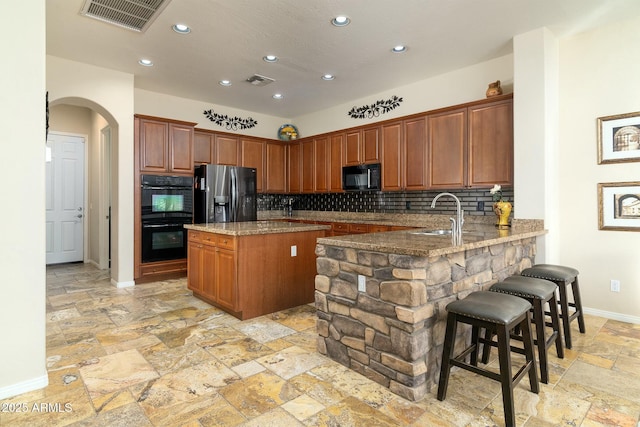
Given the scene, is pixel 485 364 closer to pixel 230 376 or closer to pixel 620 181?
pixel 230 376

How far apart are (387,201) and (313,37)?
275 centimetres

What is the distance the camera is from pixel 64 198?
6332 mm

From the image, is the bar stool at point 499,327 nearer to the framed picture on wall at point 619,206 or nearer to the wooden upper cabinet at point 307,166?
the framed picture on wall at point 619,206

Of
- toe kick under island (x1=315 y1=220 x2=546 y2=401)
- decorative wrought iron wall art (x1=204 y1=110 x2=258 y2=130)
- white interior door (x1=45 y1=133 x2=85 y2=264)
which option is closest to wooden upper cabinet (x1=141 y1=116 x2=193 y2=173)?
decorative wrought iron wall art (x1=204 y1=110 x2=258 y2=130)

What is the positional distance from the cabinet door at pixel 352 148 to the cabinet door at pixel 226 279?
9.11ft

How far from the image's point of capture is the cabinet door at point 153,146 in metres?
4.85

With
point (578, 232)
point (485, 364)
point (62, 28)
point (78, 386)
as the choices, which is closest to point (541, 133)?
point (578, 232)

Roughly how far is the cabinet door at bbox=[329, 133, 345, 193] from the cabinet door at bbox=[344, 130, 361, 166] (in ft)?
0.35

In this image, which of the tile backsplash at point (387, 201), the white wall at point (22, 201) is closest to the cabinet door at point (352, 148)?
the tile backsplash at point (387, 201)

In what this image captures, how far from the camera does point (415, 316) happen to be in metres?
1.99

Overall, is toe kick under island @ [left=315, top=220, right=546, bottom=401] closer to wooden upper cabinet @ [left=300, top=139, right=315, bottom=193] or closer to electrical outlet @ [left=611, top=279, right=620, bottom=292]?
electrical outlet @ [left=611, top=279, right=620, bottom=292]

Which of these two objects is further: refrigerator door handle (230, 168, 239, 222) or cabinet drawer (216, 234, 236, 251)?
refrigerator door handle (230, 168, 239, 222)

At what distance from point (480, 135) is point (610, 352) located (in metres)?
2.43

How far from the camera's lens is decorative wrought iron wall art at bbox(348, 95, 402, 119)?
527 cm
